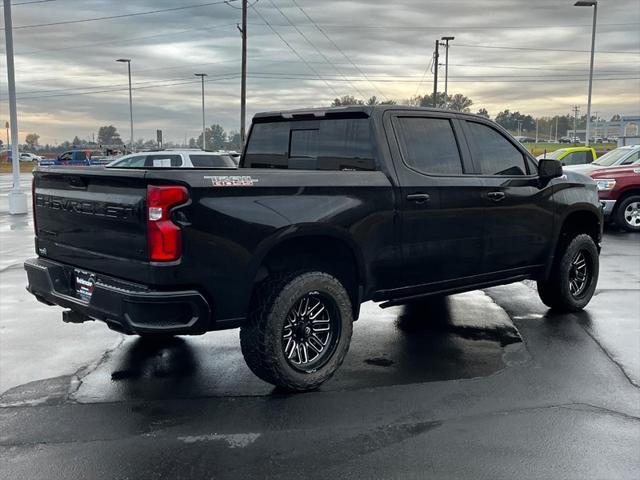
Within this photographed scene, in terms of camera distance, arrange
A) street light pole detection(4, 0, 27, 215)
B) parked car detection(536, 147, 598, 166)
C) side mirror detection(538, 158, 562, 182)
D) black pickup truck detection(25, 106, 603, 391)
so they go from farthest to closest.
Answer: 1. parked car detection(536, 147, 598, 166)
2. street light pole detection(4, 0, 27, 215)
3. side mirror detection(538, 158, 562, 182)
4. black pickup truck detection(25, 106, 603, 391)

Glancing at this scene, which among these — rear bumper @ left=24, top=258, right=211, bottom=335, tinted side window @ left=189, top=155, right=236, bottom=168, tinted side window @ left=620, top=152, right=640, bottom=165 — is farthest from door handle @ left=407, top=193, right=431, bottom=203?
tinted side window @ left=620, top=152, right=640, bottom=165

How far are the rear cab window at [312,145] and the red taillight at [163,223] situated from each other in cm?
172

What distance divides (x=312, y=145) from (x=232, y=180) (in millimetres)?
1593

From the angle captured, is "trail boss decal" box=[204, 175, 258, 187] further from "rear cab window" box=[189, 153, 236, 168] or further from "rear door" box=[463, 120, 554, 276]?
"rear cab window" box=[189, 153, 236, 168]

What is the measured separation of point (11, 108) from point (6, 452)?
643 inches

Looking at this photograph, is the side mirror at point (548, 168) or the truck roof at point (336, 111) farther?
the side mirror at point (548, 168)

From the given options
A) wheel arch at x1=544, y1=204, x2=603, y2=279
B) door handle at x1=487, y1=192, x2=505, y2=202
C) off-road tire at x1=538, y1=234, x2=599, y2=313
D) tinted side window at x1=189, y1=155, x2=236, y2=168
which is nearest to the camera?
door handle at x1=487, y1=192, x2=505, y2=202

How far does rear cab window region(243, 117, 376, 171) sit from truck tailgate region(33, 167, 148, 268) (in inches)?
70.7

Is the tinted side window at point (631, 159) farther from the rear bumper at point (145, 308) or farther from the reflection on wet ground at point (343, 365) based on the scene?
the rear bumper at point (145, 308)

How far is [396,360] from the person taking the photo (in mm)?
5199

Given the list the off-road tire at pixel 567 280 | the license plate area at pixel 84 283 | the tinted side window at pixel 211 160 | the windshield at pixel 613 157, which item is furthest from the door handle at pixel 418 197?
the windshield at pixel 613 157

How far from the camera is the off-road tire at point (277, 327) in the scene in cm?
421

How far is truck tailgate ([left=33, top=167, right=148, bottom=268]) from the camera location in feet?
12.6

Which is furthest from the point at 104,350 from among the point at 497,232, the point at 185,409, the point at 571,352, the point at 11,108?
the point at 11,108
